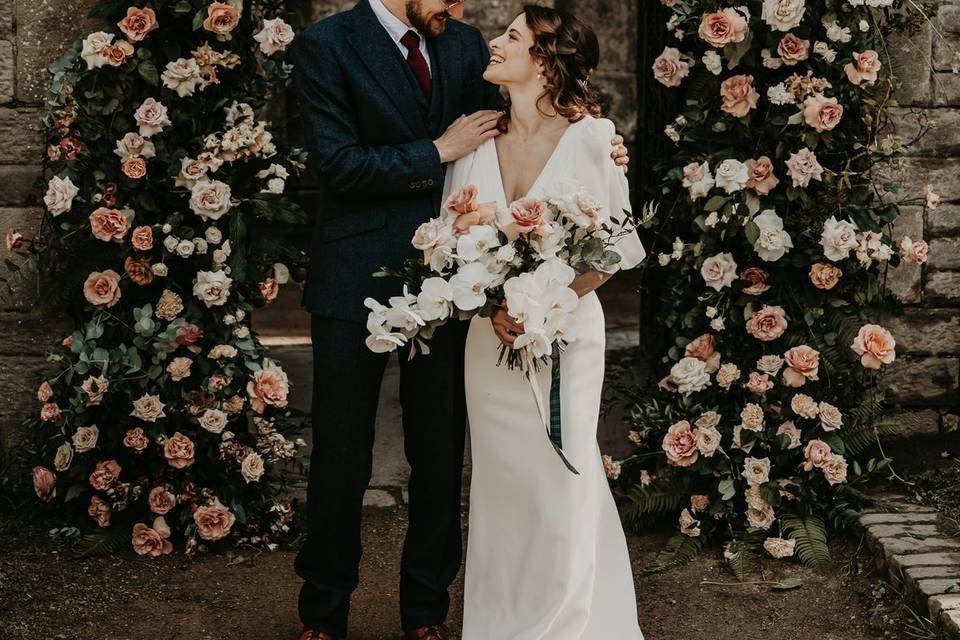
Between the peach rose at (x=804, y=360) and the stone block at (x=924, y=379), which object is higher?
the peach rose at (x=804, y=360)

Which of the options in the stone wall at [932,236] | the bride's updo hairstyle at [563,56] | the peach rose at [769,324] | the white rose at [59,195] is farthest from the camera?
the stone wall at [932,236]

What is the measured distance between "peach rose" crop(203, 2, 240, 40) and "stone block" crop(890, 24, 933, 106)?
8.02 ft

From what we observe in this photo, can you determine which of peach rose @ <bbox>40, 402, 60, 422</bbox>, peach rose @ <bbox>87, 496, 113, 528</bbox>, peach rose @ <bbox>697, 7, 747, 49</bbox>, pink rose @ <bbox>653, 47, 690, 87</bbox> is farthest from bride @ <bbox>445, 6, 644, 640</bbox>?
peach rose @ <bbox>40, 402, 60, 422</bbox>

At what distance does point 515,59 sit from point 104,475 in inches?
89.5

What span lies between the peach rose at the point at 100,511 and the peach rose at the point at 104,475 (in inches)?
2.7

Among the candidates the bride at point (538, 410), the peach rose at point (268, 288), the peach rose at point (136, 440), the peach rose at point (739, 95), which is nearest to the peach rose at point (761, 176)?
the peach rose at point (739, 95)

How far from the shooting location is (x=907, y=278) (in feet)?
16.2

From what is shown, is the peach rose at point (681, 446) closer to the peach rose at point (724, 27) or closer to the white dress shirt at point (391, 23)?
the peach rose at point (724, 27)

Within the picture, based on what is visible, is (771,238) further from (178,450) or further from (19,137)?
(19,137)

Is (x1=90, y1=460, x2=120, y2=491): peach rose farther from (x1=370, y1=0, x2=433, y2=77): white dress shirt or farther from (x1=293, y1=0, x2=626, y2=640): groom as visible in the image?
(x1=370, y1=0, x2=433, y2=77): white dress shirt

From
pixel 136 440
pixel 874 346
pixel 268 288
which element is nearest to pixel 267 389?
pixel 268 288

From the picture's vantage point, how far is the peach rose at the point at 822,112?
4387mm

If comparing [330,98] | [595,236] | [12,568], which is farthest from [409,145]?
[12,568]

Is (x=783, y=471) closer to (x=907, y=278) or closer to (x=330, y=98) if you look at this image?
(x=907, y=278)
